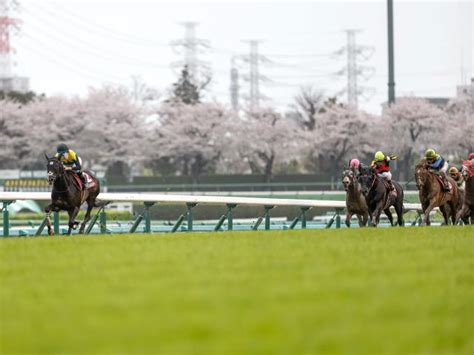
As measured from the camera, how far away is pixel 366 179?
21453 mm

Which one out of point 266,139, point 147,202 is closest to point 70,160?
point 147,202

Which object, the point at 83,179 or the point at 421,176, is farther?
the point at 421,176

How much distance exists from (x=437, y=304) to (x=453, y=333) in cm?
120

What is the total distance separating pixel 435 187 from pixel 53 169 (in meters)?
7.48

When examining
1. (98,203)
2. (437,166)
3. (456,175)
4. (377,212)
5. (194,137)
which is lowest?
(377,212)

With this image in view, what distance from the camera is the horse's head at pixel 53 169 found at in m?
18.8

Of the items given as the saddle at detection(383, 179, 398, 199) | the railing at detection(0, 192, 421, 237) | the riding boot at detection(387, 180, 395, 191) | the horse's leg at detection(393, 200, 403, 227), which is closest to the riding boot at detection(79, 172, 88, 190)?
the railing at detection(0, 192, 421, 237)

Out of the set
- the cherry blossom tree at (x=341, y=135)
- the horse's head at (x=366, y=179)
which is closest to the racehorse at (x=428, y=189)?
the horse's head at (x=366, y=179)

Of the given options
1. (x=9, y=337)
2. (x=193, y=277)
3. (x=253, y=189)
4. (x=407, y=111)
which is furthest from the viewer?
(x=407, y=111)

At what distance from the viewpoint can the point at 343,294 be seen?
27.2 feet

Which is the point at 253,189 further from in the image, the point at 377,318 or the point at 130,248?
the point at 377,318

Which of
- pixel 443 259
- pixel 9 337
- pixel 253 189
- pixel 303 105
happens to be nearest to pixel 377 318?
pixel 9 337

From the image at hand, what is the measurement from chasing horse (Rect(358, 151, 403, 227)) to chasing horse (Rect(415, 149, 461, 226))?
0.56m

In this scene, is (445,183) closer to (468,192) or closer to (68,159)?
(468,192)
